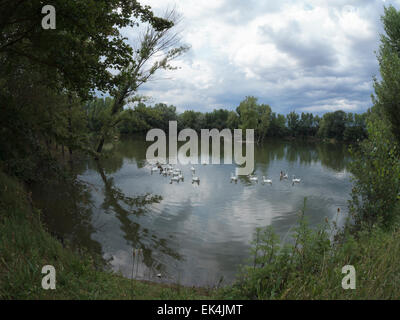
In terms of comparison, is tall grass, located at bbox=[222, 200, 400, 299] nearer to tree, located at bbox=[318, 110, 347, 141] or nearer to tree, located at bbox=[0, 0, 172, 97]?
tree, located at bbox=[0, 0, 172, 97]

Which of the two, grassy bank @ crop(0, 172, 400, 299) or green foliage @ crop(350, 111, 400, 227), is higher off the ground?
green foliage @ crop(350, 111, 400, 227)

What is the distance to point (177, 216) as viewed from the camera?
39.3 ft

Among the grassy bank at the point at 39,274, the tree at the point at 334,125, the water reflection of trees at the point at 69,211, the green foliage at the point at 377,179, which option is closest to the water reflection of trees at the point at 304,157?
the green foliage at the point at 377,179

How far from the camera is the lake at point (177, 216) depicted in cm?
803

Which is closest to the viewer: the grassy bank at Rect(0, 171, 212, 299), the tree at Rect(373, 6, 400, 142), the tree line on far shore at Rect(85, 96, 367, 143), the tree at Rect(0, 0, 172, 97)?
the grassy bank at Rect(0, 171, 212, 299)

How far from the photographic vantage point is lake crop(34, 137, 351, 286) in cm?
803

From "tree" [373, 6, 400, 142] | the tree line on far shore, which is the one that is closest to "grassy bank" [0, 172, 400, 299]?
"tree" [373, 6, 400, 142]

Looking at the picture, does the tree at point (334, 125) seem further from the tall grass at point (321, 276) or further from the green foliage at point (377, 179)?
the tall grass at point (321, 276)

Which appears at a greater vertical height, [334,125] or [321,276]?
[334,125]

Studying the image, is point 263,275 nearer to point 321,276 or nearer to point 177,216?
point 321,276

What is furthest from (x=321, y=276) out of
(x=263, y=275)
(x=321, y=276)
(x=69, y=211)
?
(x=69, y=211)

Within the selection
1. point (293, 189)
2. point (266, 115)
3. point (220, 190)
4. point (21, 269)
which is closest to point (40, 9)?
point (21, 269)

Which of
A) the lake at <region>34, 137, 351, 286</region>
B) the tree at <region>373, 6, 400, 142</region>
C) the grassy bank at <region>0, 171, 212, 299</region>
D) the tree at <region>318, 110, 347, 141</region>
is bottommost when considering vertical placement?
the lake at <region>34, 137, 351, 286</region>

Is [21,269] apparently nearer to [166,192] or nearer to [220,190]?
[166,192]
